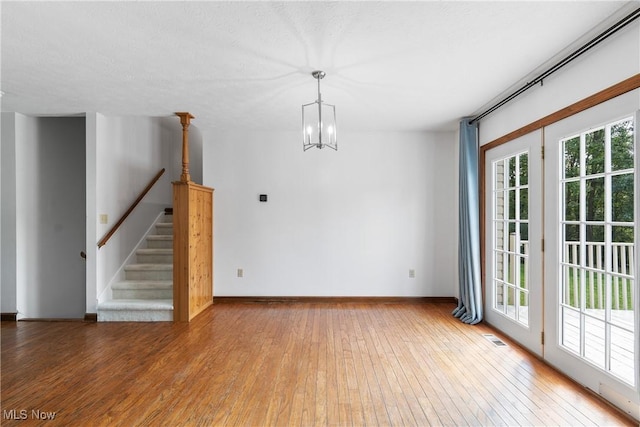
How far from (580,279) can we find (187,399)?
124 inches

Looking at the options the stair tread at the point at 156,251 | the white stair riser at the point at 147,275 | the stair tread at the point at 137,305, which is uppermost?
the stair tread at the point at 156,251

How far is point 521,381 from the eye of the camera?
8.47ft

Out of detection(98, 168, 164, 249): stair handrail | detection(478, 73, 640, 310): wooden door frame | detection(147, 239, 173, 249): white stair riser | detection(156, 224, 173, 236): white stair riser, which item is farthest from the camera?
detection(156, 224, 173, 236): white stair riser

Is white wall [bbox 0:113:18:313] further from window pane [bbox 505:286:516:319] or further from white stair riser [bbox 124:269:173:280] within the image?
window pane [bbox 505:286:516:319]

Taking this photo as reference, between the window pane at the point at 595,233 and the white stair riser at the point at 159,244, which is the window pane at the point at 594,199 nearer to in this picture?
the window pane at the point at 595,233

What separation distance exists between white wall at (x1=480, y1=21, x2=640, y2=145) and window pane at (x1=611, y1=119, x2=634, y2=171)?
306mm

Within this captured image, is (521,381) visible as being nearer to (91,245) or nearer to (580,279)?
(580,279)

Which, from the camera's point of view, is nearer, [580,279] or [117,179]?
[580,279]

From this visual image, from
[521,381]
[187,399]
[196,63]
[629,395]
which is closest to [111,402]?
[187,399]

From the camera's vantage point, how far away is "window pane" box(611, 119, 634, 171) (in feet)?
7.04

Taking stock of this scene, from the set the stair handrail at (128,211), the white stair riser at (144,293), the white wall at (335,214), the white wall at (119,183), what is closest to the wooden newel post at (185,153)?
the white wall at (335,214)

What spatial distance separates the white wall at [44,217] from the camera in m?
4.19

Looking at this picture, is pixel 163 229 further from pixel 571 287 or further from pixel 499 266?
pixel 571 287

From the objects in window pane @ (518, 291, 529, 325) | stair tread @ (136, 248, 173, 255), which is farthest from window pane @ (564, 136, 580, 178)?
stair tread @ (136, 248, 173, 255)
